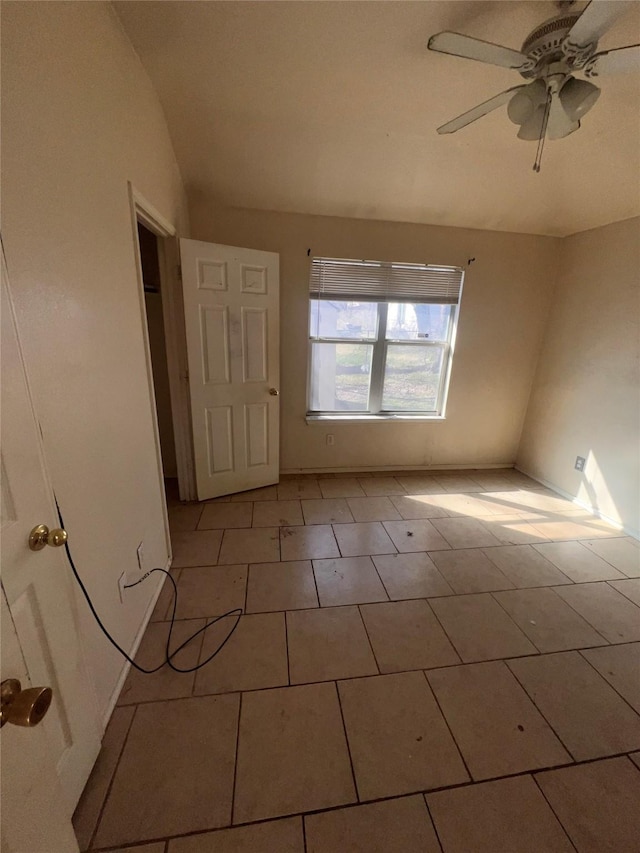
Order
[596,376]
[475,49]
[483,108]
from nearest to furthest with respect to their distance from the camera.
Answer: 1. [475,49]
2. [483,108]
3. [596,376]

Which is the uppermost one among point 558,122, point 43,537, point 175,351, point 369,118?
point 369,118

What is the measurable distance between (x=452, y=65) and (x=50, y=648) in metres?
2.71

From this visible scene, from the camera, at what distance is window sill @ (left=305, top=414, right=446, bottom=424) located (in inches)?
128

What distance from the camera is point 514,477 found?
11.5 ft

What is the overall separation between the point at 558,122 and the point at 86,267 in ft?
6.51

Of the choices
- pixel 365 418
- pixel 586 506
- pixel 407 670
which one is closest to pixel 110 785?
pixel 407 670

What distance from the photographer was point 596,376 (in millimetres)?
2834

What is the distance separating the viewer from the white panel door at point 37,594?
0.68m

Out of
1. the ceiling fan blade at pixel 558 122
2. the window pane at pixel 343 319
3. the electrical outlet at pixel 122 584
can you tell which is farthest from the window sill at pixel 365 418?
the ceiling fan blade at pixel 558 122

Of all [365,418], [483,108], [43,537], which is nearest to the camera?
[43,537]

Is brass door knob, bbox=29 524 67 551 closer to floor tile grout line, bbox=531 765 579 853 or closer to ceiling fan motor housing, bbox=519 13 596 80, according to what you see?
floor tile grout line, bbox=531 765 579 853

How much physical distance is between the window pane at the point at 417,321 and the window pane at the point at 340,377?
1.04 ft

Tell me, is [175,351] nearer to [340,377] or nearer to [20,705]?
[340,377]

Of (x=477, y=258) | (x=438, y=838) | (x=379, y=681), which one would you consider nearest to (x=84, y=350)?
(x=379, y=681)
